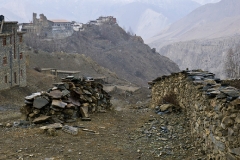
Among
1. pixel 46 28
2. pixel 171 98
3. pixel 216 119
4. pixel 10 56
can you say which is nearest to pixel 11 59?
pixel 10 56

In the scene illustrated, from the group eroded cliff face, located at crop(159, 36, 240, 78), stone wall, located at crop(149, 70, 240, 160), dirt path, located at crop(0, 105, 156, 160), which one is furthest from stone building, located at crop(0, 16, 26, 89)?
eroded cliff face, located at crop(159, 36, 240, 78)

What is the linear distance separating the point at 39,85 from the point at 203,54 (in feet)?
397

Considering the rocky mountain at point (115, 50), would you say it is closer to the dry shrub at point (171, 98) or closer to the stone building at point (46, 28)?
the stone building at point (46, 28)

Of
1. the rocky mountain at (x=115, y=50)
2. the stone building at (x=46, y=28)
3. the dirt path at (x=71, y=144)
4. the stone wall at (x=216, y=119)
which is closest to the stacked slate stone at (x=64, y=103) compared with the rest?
the dirt path at (x=71, y=144)

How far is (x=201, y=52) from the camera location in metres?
160

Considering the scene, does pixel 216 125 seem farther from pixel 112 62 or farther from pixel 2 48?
pixel 112 62

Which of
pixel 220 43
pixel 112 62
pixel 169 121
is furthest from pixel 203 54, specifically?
pixel 169 121

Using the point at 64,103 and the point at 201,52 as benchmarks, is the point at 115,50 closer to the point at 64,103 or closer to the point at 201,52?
the point at 201,52

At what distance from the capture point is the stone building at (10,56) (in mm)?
38125

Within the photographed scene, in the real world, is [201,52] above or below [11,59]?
above

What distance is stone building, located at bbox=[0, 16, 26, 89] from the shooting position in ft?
125

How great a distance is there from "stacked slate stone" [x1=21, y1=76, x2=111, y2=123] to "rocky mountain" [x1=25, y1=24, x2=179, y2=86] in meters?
70.9

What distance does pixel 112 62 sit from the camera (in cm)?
9781

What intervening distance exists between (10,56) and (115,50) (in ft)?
221
